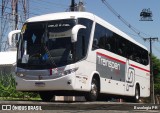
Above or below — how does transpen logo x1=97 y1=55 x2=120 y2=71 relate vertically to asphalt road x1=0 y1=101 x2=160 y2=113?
above

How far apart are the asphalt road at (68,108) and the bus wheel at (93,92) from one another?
4884 millimetres

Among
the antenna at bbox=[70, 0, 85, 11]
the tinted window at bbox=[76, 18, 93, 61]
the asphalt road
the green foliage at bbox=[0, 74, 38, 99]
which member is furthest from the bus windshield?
the antenna at bbox=[70, 0, 85, 11]

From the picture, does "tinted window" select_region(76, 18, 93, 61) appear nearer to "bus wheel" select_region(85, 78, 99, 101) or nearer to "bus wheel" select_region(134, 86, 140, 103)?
"bus wheel" select_region(85, 78, 99, 101)

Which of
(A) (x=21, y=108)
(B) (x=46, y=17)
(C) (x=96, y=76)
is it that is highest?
(B) (x=46, y=17)

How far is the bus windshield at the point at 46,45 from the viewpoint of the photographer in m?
14.9

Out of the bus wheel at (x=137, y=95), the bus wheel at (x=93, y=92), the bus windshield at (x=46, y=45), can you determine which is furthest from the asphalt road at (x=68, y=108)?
the bus wheel at (x=137, y=95)

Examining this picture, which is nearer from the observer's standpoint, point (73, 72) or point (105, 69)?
point (73, 72)

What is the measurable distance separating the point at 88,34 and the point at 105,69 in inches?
103

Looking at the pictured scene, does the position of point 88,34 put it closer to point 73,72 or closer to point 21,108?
point 73,72

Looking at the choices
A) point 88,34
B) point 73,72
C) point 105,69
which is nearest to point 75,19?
point 88,34

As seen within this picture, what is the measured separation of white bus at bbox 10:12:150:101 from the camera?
14844mm

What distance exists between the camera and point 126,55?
21203mm

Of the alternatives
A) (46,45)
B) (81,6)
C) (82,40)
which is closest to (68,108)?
(46,45)

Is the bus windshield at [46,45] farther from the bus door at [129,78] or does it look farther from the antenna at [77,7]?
the antenna at [77,7]
